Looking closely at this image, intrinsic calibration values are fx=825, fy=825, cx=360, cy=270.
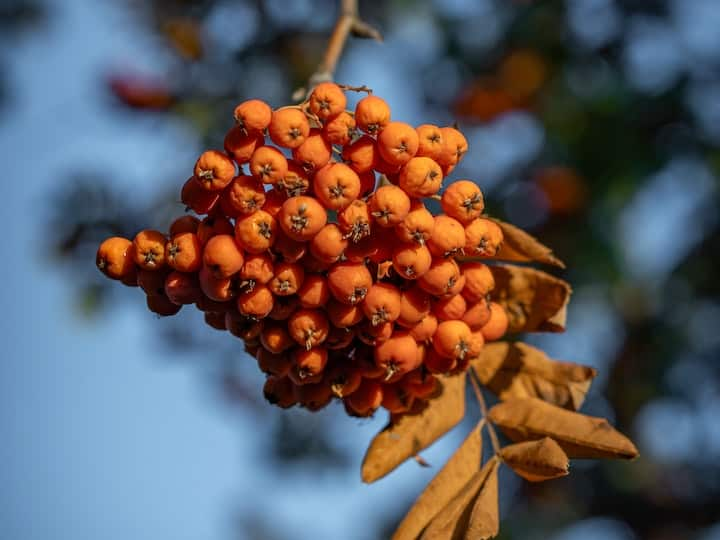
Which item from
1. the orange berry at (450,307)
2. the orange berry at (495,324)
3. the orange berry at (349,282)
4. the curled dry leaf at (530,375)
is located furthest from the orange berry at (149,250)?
the curled dry leaf at (530,375)

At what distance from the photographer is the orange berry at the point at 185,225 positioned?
1.58 meters

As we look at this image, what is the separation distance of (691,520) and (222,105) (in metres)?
3.52

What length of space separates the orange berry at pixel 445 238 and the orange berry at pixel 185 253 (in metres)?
0.43

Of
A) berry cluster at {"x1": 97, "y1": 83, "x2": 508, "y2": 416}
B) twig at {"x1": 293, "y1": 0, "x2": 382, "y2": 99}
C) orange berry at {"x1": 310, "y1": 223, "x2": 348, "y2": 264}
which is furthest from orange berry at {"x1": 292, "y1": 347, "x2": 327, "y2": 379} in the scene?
twig at {"x1": 293, "y1": 0, "x2": 382, "y2": 99}

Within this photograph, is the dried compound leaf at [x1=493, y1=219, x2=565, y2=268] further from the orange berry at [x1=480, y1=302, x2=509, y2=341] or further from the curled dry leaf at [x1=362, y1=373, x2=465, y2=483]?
the curled dry leaf at [x1=362, y1=373, x2=465, y2=483]

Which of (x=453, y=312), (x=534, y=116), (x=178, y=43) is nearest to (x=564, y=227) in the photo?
(x=534, y=116)

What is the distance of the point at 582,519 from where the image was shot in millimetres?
4746

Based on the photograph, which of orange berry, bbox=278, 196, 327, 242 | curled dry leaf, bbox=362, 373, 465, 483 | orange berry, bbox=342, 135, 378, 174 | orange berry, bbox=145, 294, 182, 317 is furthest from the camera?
curled dry leaf, bbox=362, 373, 465, 483

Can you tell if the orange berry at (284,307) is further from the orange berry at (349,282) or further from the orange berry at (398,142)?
the orange berry at (398,142)

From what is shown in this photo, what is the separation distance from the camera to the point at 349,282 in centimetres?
148

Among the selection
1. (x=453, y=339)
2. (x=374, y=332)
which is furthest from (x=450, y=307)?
(x=374, y=332)

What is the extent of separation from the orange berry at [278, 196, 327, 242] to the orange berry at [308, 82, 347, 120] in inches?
6.9

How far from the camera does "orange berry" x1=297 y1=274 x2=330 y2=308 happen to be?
60.1 inches

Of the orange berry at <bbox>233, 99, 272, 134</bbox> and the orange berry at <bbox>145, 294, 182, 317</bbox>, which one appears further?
the orange berry at <bbox>145, 294, 182, 317</bbox>
